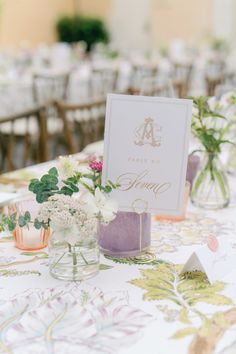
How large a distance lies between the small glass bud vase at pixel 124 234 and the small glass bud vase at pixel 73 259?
4.3 inches

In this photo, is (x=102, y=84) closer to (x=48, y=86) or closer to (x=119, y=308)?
(x=48, y=86)

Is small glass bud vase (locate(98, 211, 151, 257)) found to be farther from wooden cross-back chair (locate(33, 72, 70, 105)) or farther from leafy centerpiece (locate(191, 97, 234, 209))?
wooden cross-back chair (locate(33, 72, 70, 105))

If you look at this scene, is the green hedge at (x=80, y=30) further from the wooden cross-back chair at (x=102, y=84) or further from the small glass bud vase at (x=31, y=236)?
the small glass bud vase at (x=31, y=236)

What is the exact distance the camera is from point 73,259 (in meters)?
1.09

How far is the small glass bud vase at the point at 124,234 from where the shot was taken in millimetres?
1210

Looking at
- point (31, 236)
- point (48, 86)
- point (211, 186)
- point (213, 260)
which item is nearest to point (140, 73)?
point (48, 86)

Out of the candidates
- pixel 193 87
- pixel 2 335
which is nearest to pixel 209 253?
pixel 2 335

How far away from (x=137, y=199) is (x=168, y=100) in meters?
0.20

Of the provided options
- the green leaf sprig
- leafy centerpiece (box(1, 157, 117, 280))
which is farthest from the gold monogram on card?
the green leaf sprig

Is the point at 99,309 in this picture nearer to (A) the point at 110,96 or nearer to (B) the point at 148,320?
(B) the point at 148,320

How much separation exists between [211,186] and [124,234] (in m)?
0.44

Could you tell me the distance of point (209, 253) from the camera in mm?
1134

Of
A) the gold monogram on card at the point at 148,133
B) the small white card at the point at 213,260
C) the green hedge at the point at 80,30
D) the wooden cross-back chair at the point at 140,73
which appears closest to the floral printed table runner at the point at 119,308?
the small white card at the point at 213,260

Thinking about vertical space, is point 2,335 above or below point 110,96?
below
